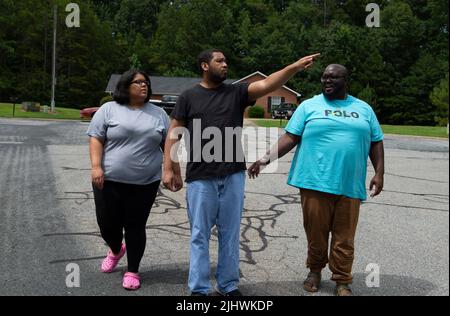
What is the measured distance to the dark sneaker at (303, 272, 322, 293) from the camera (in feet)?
11.2

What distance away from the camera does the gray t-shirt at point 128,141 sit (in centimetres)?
340

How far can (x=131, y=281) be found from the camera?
345cm

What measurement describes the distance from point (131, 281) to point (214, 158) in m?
1.10

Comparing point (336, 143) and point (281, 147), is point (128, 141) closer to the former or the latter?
point (281, 147)

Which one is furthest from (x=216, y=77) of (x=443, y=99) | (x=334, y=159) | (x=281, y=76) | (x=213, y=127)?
(x=443, y=99)

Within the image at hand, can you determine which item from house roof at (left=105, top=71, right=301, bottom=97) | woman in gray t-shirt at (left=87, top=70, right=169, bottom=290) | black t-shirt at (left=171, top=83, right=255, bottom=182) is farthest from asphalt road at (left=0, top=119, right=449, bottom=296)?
house roof at (left=105, top=71, right=301, bottom=97)

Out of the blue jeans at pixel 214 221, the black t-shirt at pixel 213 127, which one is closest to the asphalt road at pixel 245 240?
the blue jeans at pixel 214 221

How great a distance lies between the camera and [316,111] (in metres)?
3.14

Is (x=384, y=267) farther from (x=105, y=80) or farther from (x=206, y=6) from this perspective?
(x=206, y=6)

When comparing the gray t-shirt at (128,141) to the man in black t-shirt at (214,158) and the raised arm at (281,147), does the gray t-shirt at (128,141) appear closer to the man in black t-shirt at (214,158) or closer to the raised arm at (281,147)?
the man in black t-shirt at (214,158)

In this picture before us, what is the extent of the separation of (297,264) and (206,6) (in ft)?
209

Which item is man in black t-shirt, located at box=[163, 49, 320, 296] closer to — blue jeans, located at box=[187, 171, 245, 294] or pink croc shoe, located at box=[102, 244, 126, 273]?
blue jeans, located at box=[187, 171, 245, 294]

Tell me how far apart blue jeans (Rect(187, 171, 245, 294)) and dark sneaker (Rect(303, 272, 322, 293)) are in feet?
1.76
